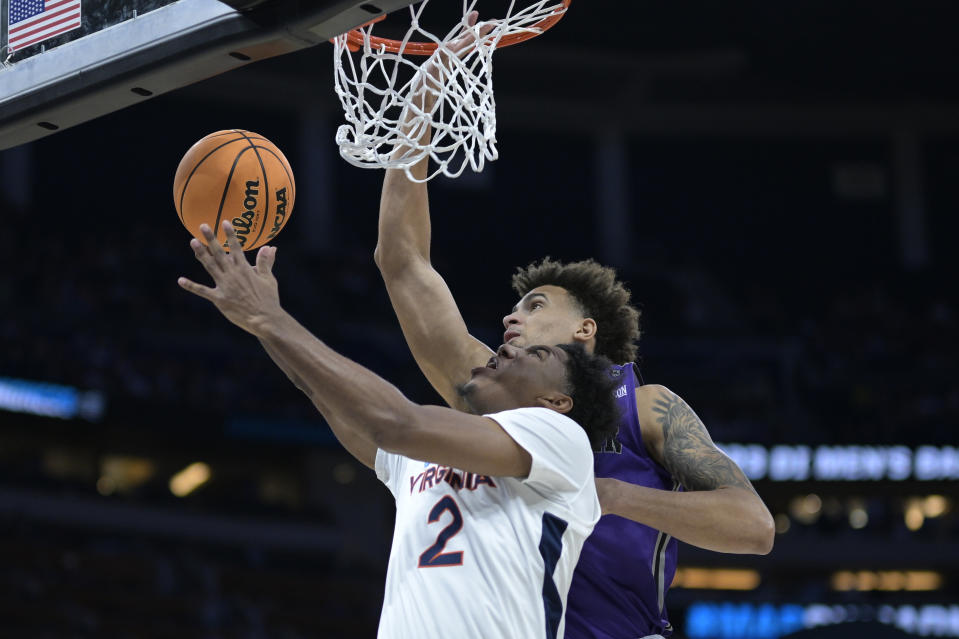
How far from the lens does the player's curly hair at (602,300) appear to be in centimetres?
345

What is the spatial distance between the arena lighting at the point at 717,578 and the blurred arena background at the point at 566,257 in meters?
0.04

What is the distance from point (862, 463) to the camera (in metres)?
15.2

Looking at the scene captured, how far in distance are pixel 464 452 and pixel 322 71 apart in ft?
54.0

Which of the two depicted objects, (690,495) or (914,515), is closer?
(690,495)

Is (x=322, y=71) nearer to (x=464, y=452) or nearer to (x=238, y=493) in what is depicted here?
(x=238, y=493)

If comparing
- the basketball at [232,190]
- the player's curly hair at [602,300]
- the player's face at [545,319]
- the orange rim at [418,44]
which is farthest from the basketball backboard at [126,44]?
the player's curly hair at [602,300]

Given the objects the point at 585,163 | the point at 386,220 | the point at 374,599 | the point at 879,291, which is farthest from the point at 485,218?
the point at 386,220

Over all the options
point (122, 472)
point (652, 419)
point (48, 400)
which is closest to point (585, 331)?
point (652, 419)

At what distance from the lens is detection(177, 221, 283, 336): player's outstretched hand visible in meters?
2.29

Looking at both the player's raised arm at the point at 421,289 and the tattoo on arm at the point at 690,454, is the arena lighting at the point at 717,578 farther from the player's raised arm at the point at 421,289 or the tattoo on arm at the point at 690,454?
the tattoo on arm at the point at 690,454

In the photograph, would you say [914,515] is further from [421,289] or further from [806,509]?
[421,289]

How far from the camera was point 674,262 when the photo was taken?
19922 millimetres

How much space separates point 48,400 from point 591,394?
435 inches

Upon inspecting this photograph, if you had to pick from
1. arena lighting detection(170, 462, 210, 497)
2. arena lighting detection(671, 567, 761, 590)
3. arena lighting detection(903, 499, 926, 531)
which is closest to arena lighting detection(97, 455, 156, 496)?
arena lighting detection(170, 462, 210, 497)
